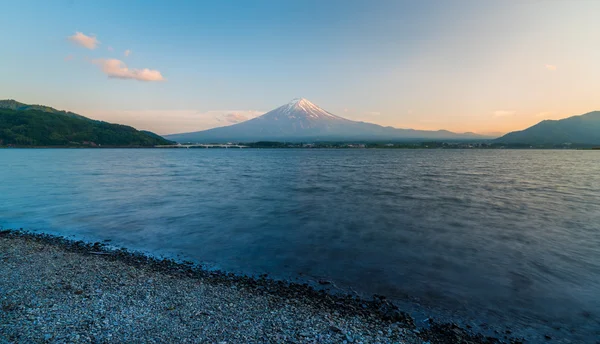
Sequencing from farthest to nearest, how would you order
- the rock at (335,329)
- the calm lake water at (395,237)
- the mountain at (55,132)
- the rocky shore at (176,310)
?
1. the mountain at (55,132)
2. the calm lake water at (395,237)
3. the rock at (335,329)
4. the rocky shore at (176,310)

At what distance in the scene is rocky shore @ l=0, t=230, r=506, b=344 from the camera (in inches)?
191

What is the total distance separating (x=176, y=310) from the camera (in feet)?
18.7

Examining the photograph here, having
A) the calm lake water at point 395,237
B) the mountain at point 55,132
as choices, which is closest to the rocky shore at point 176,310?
the calm lake water at point 395,237

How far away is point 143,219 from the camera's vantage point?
1482cm

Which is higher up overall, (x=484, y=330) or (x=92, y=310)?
(x=92, y=310)

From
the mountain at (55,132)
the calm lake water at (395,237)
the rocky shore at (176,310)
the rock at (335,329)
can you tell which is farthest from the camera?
the mountain at (55,132)

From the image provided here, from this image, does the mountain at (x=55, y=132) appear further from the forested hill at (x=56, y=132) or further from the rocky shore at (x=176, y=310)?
the rocky shore at (x=176, y=310)

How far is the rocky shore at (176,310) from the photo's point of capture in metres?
4.86

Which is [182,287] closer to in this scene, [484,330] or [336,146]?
[484,330]

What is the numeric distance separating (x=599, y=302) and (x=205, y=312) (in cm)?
909

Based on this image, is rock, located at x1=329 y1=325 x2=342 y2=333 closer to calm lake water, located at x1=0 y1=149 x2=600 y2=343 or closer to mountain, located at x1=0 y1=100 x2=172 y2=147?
calm lake water, located at x1=0 y1=149 x2=600 y2=343

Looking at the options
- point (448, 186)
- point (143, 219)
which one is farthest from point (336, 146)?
point (143, 219)

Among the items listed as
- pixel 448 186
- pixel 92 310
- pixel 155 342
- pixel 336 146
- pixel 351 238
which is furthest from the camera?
pixel 336 146

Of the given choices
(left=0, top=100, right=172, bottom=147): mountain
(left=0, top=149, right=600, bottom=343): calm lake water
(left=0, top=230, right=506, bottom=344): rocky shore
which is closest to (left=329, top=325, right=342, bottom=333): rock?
(left=0, top=230, right=506, bottom=344): rocky shore
